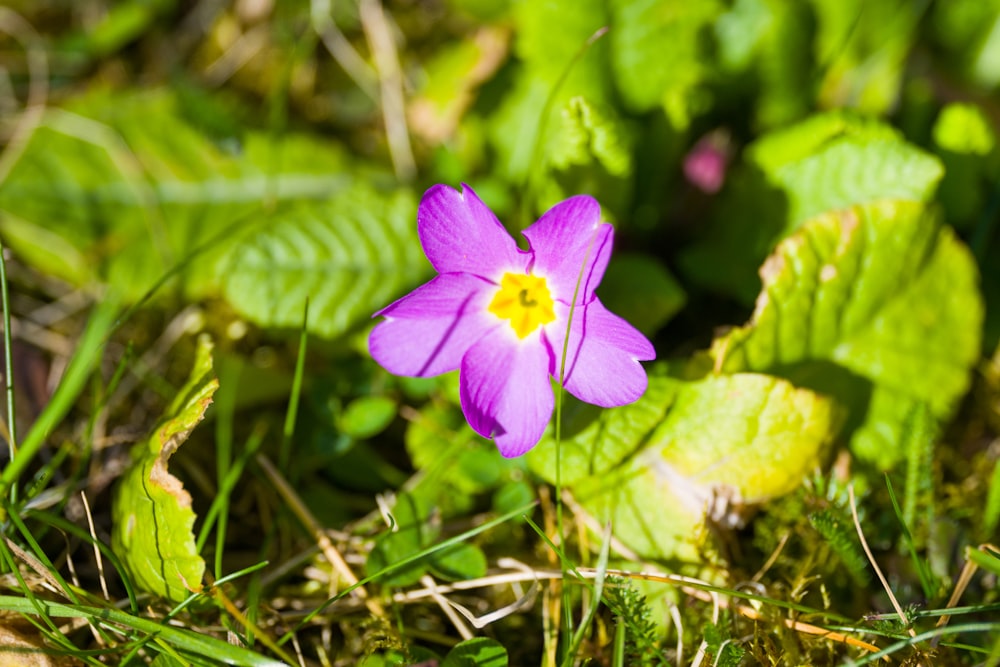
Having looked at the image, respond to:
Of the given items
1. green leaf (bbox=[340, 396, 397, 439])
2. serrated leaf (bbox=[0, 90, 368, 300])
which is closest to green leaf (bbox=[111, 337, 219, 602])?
green leaf (bbox=[340, 396, 397, 439])

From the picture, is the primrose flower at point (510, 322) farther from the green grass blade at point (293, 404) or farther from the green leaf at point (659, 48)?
the green leaf at point (659, 48)

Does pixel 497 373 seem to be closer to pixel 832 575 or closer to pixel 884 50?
pixel 832 575

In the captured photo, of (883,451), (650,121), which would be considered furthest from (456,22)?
(883,451)

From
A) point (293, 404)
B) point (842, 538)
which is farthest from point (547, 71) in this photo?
point (842, 538)

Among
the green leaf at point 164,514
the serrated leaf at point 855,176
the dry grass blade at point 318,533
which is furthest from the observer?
the serrated leaf at point 855,176

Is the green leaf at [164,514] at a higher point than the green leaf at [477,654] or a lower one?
higher

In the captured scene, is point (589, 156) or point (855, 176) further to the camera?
point (855, 176)

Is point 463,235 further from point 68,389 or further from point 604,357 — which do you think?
point 68,389

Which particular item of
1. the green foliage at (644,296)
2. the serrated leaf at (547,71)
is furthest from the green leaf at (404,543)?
the serrated leaf at (547,71)

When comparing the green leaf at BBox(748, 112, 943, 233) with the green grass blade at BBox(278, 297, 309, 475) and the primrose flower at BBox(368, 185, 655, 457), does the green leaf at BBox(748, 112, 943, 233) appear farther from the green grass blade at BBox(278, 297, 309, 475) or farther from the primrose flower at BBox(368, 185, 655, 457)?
the green grass blade at BBox(278, 297, 309, 475)
